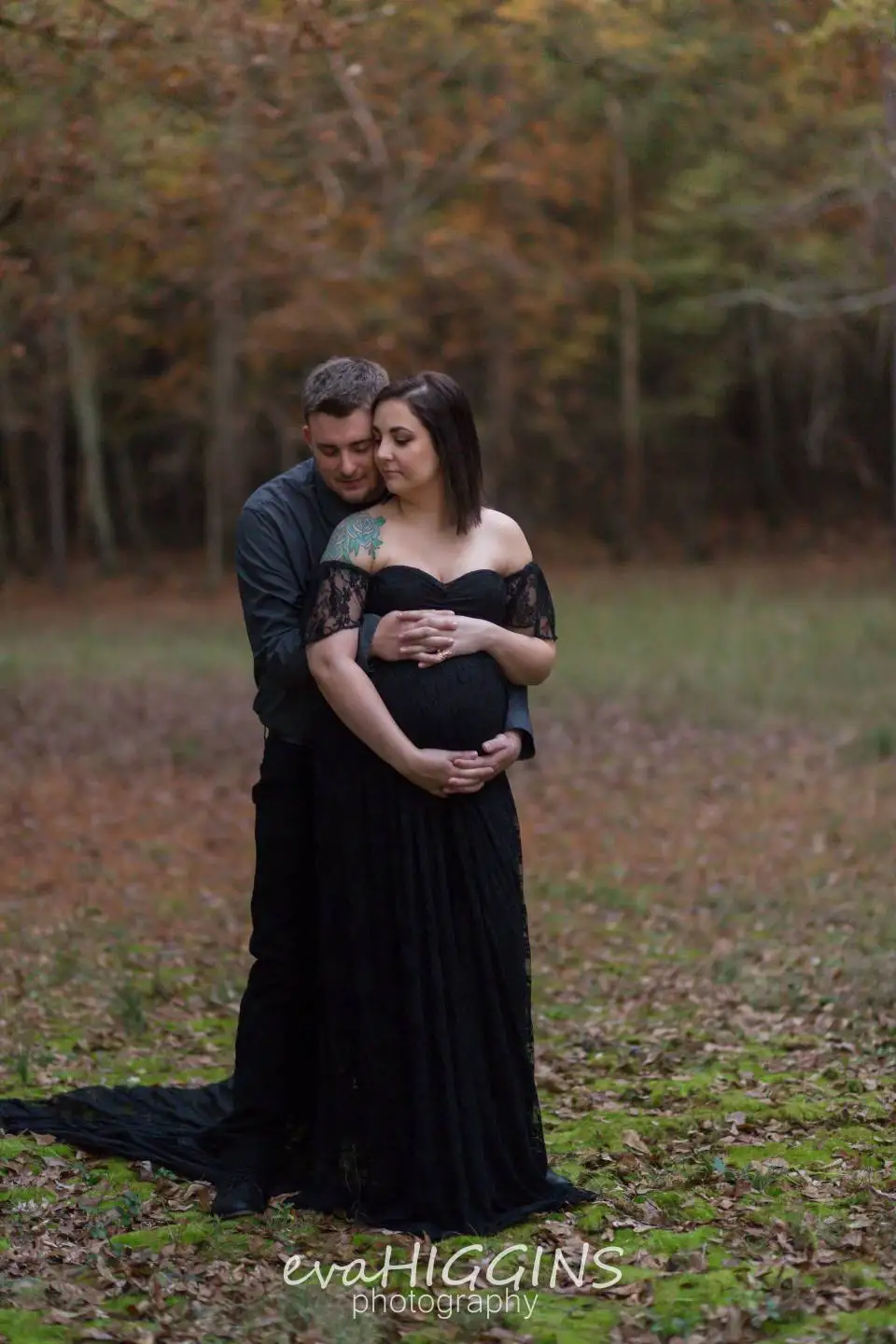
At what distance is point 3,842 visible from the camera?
12445 millimetres

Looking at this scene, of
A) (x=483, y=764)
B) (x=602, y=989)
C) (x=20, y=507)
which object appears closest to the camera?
(x=483, y=764)

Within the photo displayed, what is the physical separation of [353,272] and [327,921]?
22156mm

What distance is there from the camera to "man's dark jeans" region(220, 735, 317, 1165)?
5.57 meters

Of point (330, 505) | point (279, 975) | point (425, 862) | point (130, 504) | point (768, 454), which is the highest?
point (768, 454)

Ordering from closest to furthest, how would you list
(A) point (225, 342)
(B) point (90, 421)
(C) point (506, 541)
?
1. (C) point (506, 541)
2. (A) point (225, 342)
3. (B) point (90, 421)

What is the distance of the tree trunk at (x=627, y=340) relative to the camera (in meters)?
34.4

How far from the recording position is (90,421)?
106 ft

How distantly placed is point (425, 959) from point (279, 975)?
21.9 inches

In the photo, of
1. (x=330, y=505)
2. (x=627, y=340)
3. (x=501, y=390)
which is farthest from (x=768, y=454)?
(x=330, y=505)

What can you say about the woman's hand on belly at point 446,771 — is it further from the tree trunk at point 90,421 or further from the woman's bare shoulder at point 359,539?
the tree trunk at point 90,421

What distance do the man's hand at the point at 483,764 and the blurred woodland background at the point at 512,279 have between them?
427 inches


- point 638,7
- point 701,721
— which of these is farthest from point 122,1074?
point 638,7

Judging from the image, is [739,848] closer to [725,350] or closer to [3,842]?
[3,842]

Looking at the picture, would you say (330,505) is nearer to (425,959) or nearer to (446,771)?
(446,771)
